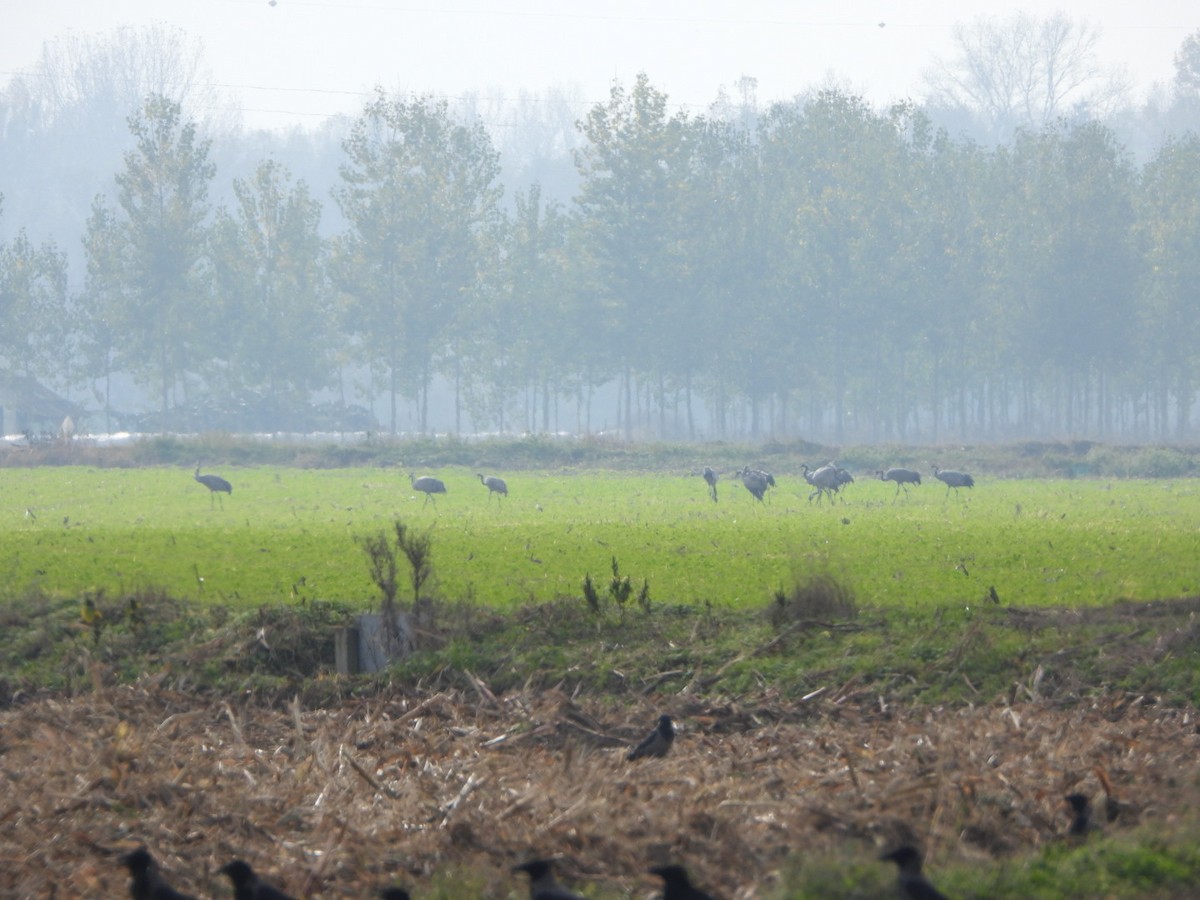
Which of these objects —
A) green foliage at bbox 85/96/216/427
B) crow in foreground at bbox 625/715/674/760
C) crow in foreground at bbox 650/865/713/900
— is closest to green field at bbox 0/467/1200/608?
crow in foreground at bbox 625/715/674/760

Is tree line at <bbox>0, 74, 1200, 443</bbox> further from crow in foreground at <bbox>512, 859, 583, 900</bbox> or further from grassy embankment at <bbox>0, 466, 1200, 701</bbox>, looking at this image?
crow in foreground at <bbox>512, 859, 583, 900</bbox>

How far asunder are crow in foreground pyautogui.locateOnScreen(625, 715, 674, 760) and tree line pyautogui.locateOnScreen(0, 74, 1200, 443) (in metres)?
65.5

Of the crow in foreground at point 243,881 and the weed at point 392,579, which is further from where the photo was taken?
the weed at point 392,579

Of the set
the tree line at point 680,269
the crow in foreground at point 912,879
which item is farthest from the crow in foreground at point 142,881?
the tree line at point 680,269

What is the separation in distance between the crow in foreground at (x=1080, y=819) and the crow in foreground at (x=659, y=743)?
329 centimetres

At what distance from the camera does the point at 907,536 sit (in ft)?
79.9

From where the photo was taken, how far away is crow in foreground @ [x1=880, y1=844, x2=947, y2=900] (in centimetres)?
739

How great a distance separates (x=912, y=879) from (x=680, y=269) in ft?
229

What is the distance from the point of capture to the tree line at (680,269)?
75.7 m

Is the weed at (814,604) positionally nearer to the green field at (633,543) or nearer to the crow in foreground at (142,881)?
the green field at (633,543)

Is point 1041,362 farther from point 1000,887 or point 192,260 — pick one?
point 1000,887

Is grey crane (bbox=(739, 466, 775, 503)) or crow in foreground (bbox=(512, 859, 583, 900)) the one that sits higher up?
grey crane (bbox=(739, 466, 775, 503))

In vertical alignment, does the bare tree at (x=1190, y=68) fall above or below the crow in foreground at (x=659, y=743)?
above

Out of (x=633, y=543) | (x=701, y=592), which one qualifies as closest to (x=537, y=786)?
(x=701, y=592)
